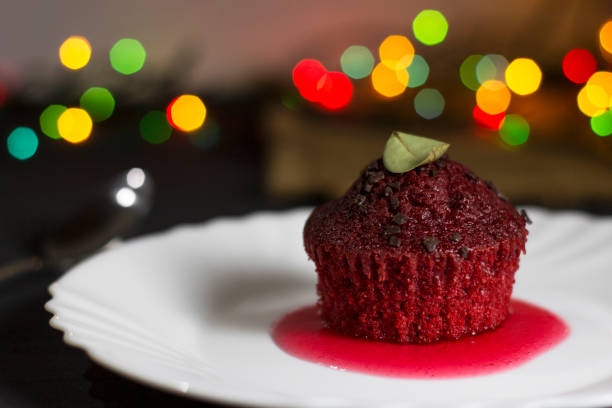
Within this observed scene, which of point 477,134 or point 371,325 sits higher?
point 477,134

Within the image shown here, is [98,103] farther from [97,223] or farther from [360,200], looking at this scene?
[360,200]

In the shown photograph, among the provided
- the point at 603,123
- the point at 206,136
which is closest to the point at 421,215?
the point at 603,123

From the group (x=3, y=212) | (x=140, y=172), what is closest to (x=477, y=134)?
(x=140, y=172)

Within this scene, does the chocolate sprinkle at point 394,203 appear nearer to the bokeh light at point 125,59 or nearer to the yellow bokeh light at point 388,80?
the yellow bokeh light at point 388,80

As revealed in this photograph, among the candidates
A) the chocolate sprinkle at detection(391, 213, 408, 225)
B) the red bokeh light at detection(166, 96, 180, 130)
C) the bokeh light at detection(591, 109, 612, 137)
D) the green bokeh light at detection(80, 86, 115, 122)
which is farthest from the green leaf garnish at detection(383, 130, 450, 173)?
the red bokeh light at detection(166, 96, 180, 130)

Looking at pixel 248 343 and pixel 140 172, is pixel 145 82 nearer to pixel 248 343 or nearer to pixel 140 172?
pixel 140 172

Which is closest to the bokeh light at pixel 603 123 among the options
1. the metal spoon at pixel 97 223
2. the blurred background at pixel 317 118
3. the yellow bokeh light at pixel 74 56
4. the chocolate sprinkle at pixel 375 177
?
the blurred background at pixel 317 118
